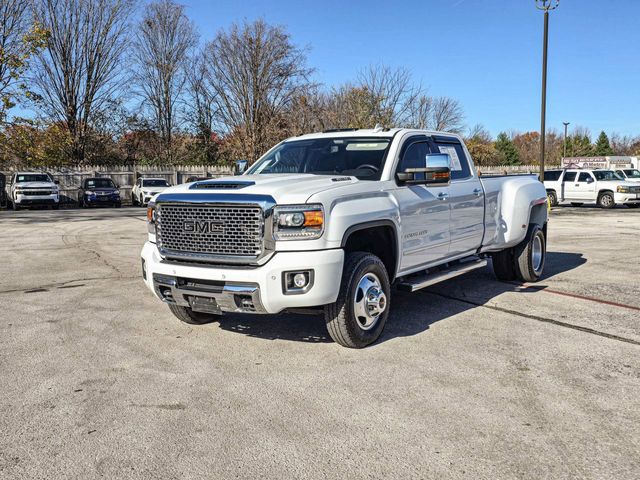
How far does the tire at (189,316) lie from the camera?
575 centimetres

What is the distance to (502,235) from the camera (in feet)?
24.3

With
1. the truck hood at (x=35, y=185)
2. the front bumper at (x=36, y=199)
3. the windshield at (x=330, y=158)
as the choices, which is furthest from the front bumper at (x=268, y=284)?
the truck hood at (x=35, y=185)

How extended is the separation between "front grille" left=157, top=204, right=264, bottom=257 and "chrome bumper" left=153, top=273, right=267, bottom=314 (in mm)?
248

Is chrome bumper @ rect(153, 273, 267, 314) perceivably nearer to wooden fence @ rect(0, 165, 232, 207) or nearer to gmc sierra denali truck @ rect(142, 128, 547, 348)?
gmc sierra denali truck @ rect(142, 128, 547, 348)

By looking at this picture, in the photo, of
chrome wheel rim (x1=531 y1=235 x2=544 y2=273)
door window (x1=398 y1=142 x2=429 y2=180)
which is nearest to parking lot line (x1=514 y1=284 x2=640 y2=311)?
chrome wheel rim (x1=531 y1=235 x2=544 y2=273)

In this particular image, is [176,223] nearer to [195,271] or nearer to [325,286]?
[195,271]

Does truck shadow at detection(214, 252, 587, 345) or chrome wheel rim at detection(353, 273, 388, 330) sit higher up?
chrome wheel rim at detection(353, 273, 388, 330)

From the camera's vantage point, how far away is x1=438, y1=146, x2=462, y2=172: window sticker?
672cm

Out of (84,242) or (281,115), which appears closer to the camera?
(84,242)

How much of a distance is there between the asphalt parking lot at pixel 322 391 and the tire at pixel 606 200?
19841 mm

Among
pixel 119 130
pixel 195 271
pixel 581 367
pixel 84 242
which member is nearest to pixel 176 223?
pixel 195 271

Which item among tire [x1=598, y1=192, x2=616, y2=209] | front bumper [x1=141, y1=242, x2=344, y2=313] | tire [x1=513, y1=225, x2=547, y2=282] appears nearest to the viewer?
front bumper [x1=141, y1=242, x2=344, y2=313]

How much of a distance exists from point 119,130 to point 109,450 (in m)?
39.5

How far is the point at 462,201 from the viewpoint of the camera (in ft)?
21.3
